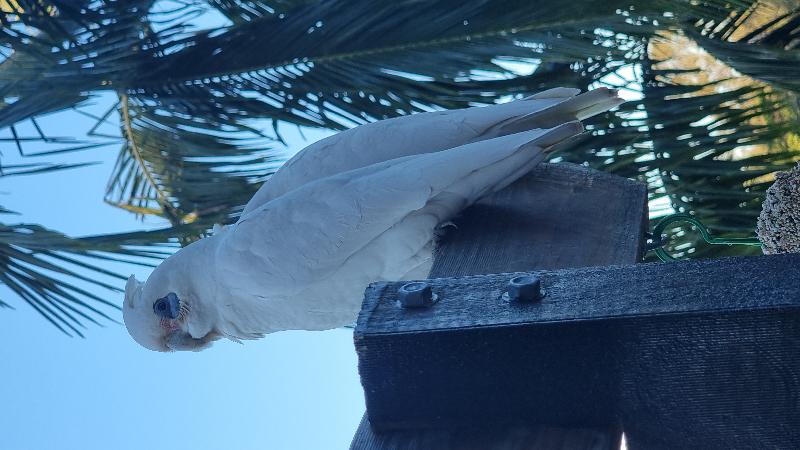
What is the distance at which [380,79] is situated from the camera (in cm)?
367

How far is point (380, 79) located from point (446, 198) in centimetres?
162

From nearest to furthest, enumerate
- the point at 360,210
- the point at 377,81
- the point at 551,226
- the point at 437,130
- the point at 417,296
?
1. the point at 417,296
2. the point at 551,226
3. the point at 360,210
4. the point at 437,130
5. the point at 377,81

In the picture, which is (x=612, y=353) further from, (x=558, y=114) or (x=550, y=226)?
(x=558, y=114)

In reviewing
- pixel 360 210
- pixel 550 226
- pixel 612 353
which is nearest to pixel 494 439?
pixel 612 353

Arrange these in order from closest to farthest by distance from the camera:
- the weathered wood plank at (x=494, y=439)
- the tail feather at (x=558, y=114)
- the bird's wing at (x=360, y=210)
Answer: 1. the weathered wood plank at (x=494, y=439)
2. the bird's wing at (x=360, y=210)
3. the tail feather at (x=558, y=114)

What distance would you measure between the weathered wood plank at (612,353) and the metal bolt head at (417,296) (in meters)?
0.01

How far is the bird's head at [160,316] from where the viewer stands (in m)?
2.55

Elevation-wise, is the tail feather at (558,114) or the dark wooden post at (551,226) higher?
the tail feather at (558,114)

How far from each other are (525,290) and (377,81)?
91.4 inches

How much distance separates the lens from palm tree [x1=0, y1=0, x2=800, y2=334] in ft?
10.9

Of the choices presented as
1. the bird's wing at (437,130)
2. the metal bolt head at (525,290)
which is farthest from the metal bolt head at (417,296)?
the bird's wing at (437,130)

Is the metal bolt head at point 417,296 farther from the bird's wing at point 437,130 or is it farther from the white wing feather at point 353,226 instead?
the bird's wing at point 437,130

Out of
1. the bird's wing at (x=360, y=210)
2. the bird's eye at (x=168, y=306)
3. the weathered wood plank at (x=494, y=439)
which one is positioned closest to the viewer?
the weathered wood plank at (x=494, y=439)

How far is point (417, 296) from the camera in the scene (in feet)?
5.04
